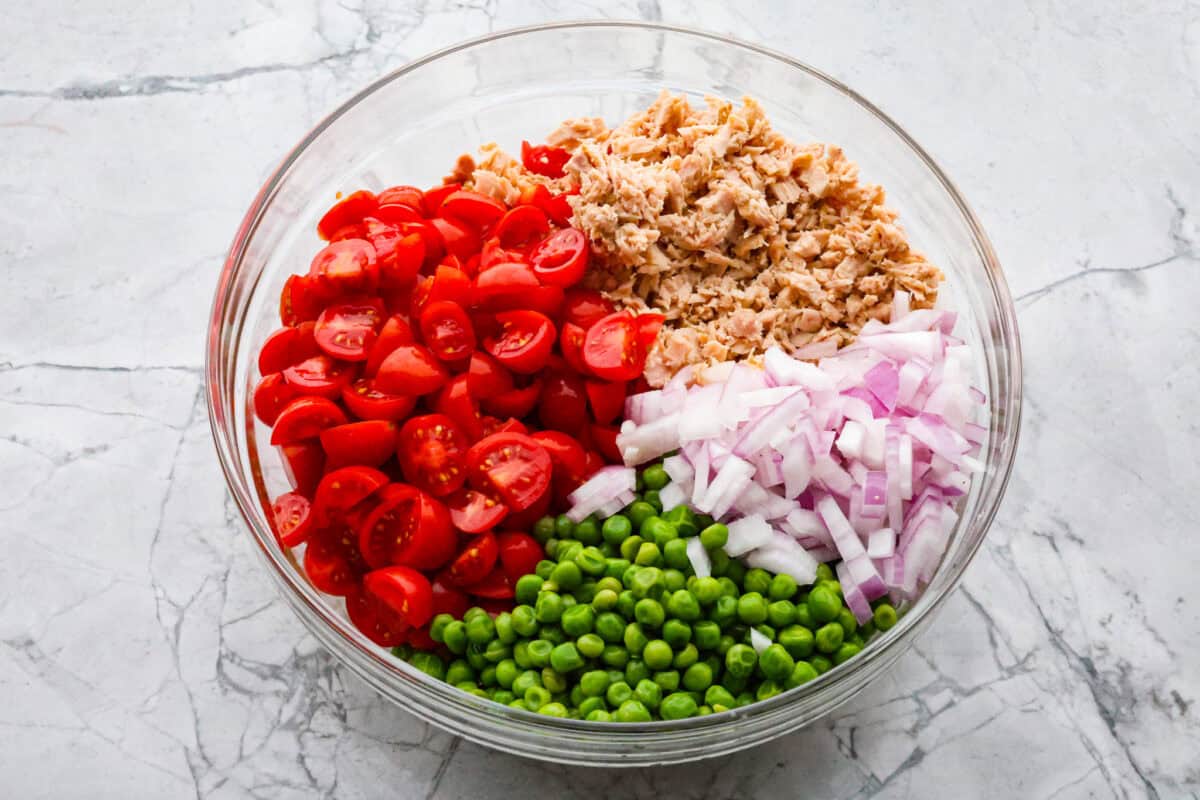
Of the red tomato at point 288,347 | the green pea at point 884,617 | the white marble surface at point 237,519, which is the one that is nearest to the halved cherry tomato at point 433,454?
the red tomato at point 288,347

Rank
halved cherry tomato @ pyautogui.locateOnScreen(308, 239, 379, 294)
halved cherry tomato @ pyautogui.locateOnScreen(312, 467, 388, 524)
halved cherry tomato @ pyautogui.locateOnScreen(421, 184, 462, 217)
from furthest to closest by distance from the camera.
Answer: halved cherry tomato @ pyautogui.locateOnScreen(421, 184, 462, 217), halved cherry tomato @ pyautogui.locateOnScreen(308, 239, 379, 294), halved cherry tomato @ pyautogui.locateOnScreen(312, 467, 388, 524)

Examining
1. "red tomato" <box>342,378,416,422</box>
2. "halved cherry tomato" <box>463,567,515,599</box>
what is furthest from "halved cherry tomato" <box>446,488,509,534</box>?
"red tomato" <box>342,378,416,422</box>

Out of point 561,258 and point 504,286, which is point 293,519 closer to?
point 504,286

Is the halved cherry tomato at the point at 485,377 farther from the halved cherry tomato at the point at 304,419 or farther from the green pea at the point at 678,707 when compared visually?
the green pea at the point at 678,707

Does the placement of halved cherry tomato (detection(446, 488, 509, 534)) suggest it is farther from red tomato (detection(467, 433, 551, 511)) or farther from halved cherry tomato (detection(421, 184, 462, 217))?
halved cherry tomato (detection(421, 184, 462, 217))

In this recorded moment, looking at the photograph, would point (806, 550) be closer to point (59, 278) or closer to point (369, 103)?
point (369, 103)

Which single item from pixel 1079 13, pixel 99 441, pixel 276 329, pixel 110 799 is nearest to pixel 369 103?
pixel 276 329
